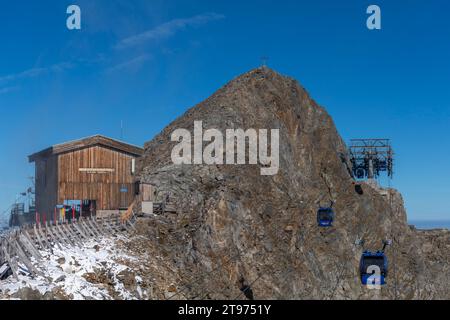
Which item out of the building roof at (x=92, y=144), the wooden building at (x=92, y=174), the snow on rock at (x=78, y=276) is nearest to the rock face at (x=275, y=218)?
the snow on rock at (x=78, y=276)

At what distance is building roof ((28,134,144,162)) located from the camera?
47438mm

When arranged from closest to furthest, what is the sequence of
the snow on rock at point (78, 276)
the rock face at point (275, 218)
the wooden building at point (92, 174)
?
the snow on rock at point (78, 276), the rock face at point (275, 218), the wooden building at point (92, 174)

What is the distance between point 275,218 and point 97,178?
61.1 feet

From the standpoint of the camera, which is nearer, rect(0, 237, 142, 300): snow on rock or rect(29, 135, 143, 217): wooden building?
rect(0, 237, 142, 300): snow on rock

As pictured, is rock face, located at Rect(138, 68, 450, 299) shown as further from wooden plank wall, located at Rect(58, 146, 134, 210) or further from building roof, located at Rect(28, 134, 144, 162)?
building roof, located at Rect(28, 134, 144, 162)

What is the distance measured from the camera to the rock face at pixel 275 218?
44531 millimetres

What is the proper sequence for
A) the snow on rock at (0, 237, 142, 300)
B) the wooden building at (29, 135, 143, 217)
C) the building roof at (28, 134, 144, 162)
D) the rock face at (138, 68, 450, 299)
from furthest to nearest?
the wooden building at (29, 135, 143, 217), the building roof at (28, 134, 144, 162), the rock face at (138, 68, 450, 299), the snow on rock at (0, 237, 142, 300)

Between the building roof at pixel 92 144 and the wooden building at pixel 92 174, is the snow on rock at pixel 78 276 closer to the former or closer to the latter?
the wooden building at pixel 92 174

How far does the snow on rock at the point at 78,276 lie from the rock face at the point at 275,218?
9.80 feet

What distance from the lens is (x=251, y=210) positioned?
54094 mm

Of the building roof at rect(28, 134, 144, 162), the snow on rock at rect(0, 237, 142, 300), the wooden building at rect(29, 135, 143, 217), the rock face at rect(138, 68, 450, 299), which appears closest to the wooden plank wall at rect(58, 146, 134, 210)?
the wooden building at rect(29, 135, 143, 217)

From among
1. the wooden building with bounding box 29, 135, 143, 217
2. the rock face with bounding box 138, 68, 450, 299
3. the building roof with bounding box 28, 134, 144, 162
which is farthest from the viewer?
the wooden building with bounding box 29, 135, 143, 217

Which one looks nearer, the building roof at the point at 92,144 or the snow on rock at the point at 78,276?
the snow on rock at the point at 78,276

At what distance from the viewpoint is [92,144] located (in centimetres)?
4844
